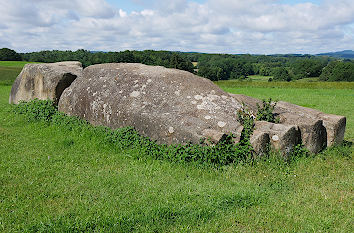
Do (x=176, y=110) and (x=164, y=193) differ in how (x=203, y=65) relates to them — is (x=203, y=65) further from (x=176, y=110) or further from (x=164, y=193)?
(x=164, y=193)

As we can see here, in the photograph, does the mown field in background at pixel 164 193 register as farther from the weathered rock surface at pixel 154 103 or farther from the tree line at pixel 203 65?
the tree line at pixel 203 65

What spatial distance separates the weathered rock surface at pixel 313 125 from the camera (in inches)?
300

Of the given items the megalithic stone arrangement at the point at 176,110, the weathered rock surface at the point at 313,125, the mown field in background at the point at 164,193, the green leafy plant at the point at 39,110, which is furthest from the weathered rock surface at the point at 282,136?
the green leafy plant at the point at 39,110

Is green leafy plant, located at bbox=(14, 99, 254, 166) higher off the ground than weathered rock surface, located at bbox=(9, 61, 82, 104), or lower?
lower

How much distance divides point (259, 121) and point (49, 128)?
6.60 metres

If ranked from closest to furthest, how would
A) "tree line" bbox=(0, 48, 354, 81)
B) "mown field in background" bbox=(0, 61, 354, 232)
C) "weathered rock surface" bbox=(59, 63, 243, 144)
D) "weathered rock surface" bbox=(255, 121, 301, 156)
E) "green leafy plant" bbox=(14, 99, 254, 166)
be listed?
1. "mown field in background" bbox=(0, 61, 354, 232)
2. "green leafy plant" bbox=(14, 99, 254, 166)
3. "weathered rock surface" bbox=(255, 121, 301, 156)
4. "weathered rock surface" bbox=(59, 63, 243, 144)
5. "tree line" bbox=(0, 48, 354, 81)

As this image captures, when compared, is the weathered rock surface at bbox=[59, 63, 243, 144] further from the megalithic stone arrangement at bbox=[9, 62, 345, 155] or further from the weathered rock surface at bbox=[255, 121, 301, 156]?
the weathered rock surface at bbox=[255, 121, 301, 156]

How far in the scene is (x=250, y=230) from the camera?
4.54 m

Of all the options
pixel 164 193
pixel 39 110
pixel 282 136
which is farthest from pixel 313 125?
pixel 39 110

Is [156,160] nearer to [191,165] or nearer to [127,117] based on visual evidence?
[191,165]

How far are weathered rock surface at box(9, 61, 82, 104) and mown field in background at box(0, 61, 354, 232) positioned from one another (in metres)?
4.08

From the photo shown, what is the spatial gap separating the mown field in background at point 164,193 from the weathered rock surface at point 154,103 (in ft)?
2.78

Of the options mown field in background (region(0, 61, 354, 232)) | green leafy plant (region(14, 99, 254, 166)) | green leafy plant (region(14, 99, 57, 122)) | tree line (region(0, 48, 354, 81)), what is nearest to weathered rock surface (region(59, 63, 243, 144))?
green leafy plant (region(14, 99, 254, 166))

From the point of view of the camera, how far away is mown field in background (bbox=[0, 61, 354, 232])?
4.66 m
